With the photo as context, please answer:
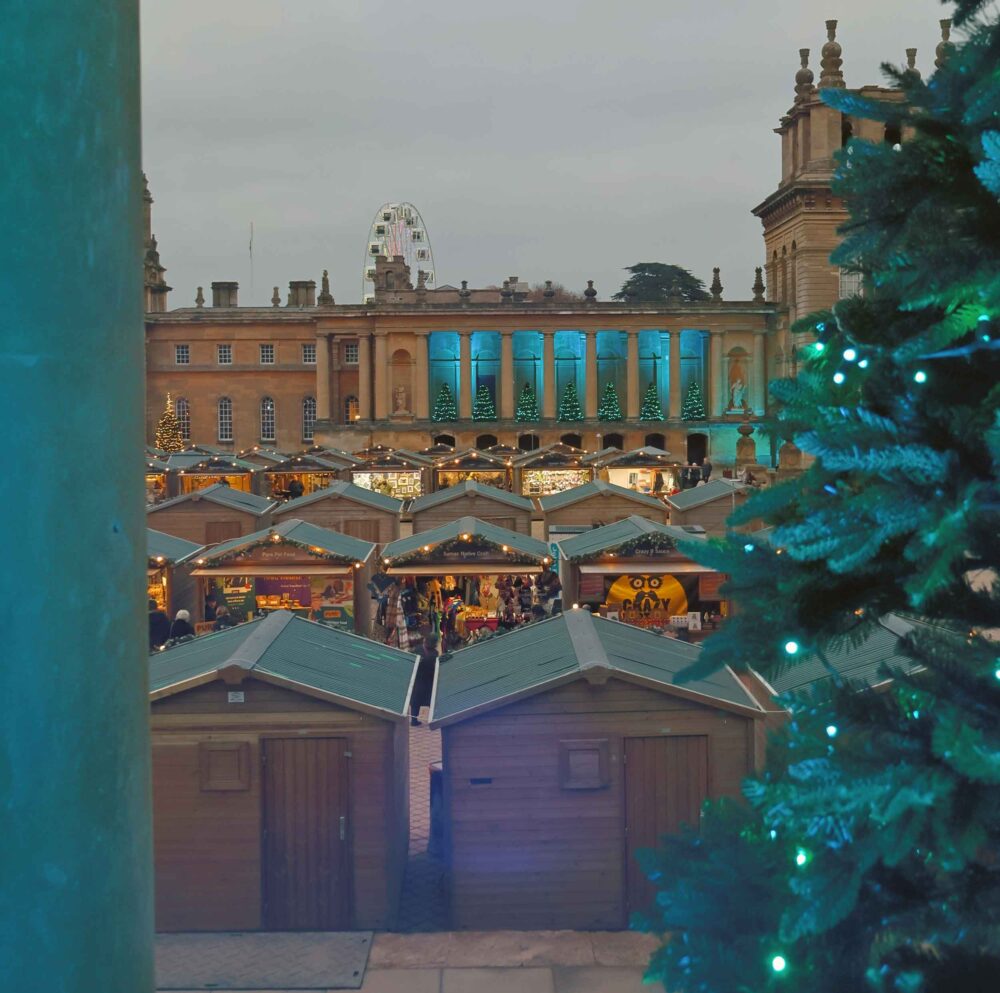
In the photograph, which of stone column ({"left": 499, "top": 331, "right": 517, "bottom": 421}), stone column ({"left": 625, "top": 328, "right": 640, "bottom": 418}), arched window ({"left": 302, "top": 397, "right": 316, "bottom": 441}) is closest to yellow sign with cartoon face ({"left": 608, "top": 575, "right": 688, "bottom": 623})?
stone column ({"left": 499, "top": 331, "right": 517, "bottom": 421})

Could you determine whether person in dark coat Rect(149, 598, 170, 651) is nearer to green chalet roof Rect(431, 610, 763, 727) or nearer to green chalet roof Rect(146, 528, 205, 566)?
green chalet roof Rect(146, 528, 205, 566)

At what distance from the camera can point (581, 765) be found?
10.1 m

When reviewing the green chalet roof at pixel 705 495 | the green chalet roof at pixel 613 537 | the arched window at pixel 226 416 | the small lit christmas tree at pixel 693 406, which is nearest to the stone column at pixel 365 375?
the arched window at pixel 226 416

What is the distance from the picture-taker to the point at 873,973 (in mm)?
3652

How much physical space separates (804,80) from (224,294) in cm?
3960

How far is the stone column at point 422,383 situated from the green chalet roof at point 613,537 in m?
50.3

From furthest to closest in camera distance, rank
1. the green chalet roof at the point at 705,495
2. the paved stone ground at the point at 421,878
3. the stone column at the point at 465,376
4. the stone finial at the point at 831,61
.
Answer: the stone column at the point at 465,376 → the stone finial at the point at 831,61 → the green chalet roof at the point at 705,495 → the paved stone ground at the point at 421,878

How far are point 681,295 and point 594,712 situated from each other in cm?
8971

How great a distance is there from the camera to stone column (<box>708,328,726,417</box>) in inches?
2889

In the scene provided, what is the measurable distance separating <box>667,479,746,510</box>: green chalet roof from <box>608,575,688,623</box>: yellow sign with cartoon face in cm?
897

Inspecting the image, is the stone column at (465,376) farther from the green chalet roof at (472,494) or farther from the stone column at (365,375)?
the green chalet roof at (472,494)

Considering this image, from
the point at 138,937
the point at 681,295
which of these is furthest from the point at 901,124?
the point at 681,295

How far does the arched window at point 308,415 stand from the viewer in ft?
268

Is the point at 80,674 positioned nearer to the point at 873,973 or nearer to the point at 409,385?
the point at 873,973
